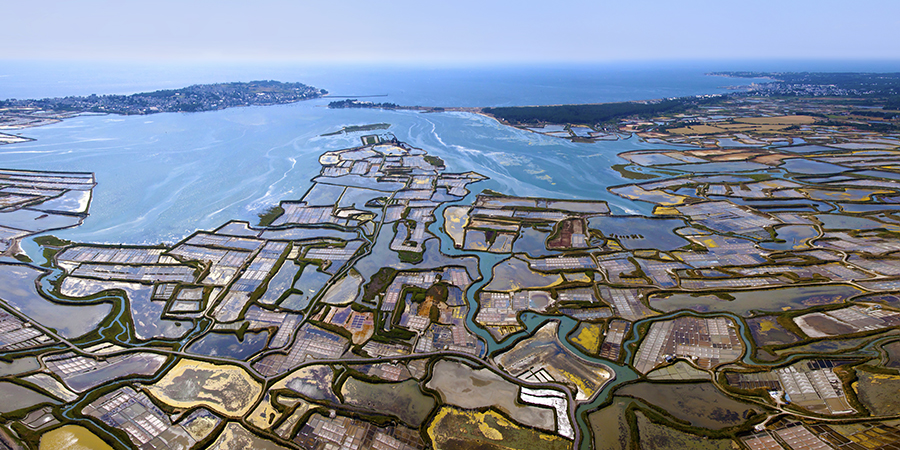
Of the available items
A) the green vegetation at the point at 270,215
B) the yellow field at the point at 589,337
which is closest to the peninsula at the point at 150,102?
the green vegetation at the point at 270,215

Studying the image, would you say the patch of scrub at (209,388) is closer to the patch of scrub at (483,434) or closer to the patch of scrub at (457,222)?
the patch of scrub at (483,434)

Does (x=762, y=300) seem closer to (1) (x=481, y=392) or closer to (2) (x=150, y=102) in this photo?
(1) (x=481, y=392)

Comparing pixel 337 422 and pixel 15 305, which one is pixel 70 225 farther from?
pixel 337 422

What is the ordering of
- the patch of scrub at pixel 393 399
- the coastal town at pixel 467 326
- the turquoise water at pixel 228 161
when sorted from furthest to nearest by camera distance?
the turquoise water at pixel 228 161
the patch of scrub at pixel 393 399
the coastal town at pixel 467 326

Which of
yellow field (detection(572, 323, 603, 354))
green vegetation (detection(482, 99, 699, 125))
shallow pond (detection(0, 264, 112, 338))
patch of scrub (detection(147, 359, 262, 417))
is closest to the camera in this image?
patch of scrub (detection(147, 359, 262, 417))

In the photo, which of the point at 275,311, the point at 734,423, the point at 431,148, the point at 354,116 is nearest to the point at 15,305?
the point at 275,311

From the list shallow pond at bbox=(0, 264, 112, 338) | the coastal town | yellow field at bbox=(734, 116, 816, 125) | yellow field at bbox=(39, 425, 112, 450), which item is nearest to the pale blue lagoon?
the coastal town

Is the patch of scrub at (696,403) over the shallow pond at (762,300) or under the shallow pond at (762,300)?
under

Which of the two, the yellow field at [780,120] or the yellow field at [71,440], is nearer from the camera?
the yellow field at [71,440]

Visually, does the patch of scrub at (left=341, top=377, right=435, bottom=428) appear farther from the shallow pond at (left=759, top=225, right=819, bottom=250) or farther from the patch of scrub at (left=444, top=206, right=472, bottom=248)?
the shallow pond at (left=759, top=225, right=819, bottom=250)

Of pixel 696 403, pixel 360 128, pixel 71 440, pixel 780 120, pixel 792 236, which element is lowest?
pixel 696 403

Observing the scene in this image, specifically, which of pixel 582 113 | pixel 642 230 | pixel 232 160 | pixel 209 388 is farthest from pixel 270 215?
pixel 582 113

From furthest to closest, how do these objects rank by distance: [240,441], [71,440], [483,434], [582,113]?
[582,113]
[483,434]
[240,441]
[71,440]

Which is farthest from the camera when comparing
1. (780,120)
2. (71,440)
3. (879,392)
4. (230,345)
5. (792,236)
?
(780,120)
